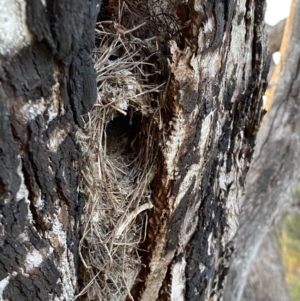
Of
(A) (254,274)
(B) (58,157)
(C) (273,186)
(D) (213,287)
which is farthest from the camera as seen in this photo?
(A) (254,274)

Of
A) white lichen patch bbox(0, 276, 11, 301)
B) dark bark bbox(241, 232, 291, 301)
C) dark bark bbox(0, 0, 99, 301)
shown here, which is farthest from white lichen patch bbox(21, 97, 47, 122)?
dark bark bbox(241, 232, 291, 301)

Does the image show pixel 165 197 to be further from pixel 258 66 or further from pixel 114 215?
pixel 258 66

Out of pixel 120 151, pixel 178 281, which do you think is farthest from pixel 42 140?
pixel 178 281

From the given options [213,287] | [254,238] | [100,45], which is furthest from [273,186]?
[100,45]

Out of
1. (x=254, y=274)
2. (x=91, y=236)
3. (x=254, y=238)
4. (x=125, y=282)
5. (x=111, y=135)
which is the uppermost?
(x=111, y=135)

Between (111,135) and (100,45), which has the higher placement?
(100,45)

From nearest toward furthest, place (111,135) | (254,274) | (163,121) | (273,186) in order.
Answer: (163,121)
(111,135)
(273,186)
(254,274)

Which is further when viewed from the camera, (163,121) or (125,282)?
(125,282)
